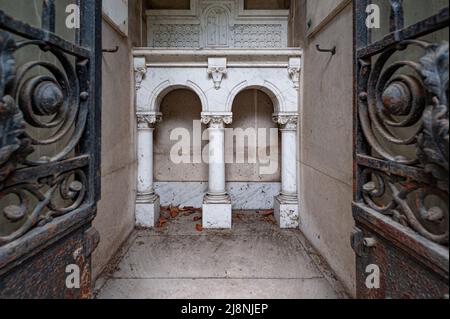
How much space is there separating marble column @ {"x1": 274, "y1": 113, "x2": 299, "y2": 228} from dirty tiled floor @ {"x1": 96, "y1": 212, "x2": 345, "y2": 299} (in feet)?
0.64

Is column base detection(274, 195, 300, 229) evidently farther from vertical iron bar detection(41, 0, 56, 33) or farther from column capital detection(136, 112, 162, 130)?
vertical iron bar detection(41, 0, 56, 33)

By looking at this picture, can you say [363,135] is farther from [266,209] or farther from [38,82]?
[266,209]

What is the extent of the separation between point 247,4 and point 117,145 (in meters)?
2.97

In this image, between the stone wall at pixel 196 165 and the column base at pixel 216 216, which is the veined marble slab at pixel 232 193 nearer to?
the stone wall at pixel 196 165

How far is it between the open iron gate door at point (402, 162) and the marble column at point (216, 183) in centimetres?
212

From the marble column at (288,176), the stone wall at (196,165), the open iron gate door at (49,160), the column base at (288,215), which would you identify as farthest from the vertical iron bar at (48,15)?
the stone wall at (196,165)

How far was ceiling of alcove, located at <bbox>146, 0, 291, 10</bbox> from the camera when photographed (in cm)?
381

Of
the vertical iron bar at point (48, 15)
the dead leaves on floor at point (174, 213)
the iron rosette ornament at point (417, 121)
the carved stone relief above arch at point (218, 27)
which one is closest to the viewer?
→ the iron rosette ornament at point (417, 121)

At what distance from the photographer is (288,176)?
3318 mm

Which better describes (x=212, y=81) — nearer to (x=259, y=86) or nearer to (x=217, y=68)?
(x=217, y=68)

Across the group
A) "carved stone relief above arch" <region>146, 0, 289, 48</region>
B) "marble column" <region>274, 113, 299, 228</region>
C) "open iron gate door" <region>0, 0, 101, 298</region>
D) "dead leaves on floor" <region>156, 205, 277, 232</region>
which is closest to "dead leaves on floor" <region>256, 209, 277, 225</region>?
"dead leaves on floor" <region>156, 205, 277, 232</region>

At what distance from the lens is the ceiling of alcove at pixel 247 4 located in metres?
3.81

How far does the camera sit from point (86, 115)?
3.47 ft

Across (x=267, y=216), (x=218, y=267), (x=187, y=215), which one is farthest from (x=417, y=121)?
(x=187, y=215)
